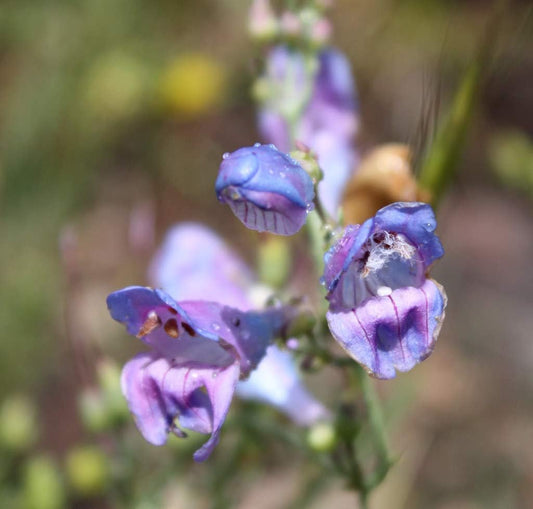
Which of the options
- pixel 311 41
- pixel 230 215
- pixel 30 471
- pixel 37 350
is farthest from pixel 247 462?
pixel 230 215

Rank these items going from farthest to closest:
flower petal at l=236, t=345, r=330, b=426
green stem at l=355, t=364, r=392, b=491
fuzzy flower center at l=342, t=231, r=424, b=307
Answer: flower petal at l=236, t=345, r=330, b=426 → green stem at l=355, t=364, r=392, b=491 → fuzzy flower center at l=342, t=231, r=424, b=307

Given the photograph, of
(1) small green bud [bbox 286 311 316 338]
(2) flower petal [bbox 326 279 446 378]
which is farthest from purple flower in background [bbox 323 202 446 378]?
(1) small green bud [bbox 286 311 316 338]

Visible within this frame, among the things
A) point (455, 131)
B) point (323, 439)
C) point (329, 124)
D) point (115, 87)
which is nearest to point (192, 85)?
point (115, 87)

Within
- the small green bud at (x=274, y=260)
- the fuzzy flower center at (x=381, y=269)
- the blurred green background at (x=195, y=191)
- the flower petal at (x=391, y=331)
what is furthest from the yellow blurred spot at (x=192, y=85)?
the flower petal at (x=391, y=331)

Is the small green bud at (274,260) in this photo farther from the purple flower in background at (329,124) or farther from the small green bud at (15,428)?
the small green bud at (15,428)

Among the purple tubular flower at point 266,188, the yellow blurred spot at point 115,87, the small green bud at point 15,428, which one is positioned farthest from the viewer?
the yellow blurred spot at point 115,87

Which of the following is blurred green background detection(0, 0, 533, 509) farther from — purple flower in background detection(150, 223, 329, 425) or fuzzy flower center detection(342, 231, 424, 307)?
fuzzy flower center detection(342, 231, 424, 307)
